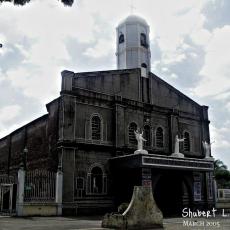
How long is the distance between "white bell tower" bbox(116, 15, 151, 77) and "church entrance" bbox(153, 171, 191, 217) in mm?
8595

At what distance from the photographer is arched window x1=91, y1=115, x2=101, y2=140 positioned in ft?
77.5

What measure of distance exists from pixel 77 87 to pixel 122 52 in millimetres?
7619

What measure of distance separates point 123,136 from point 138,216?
38.9 feet

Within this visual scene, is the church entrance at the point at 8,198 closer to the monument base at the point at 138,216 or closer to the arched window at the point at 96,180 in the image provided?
the arched window at the point at 96,180

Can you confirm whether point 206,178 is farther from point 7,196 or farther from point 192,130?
point 7,196

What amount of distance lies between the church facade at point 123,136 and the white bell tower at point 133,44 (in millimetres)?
81

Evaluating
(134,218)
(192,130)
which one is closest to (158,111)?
(192,130)

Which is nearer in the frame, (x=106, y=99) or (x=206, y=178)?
(x=106, y=99)

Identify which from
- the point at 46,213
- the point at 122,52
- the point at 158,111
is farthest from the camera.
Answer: the point at 122,52

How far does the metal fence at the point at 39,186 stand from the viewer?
19944mm

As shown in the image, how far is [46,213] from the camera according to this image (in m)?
20.1

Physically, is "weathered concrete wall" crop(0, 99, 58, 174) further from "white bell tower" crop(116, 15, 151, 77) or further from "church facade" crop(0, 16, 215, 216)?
"white bell tower" crop(116, 15, 151, 77)

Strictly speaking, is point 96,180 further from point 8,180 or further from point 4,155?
point 4,155

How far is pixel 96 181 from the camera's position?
2288cm
